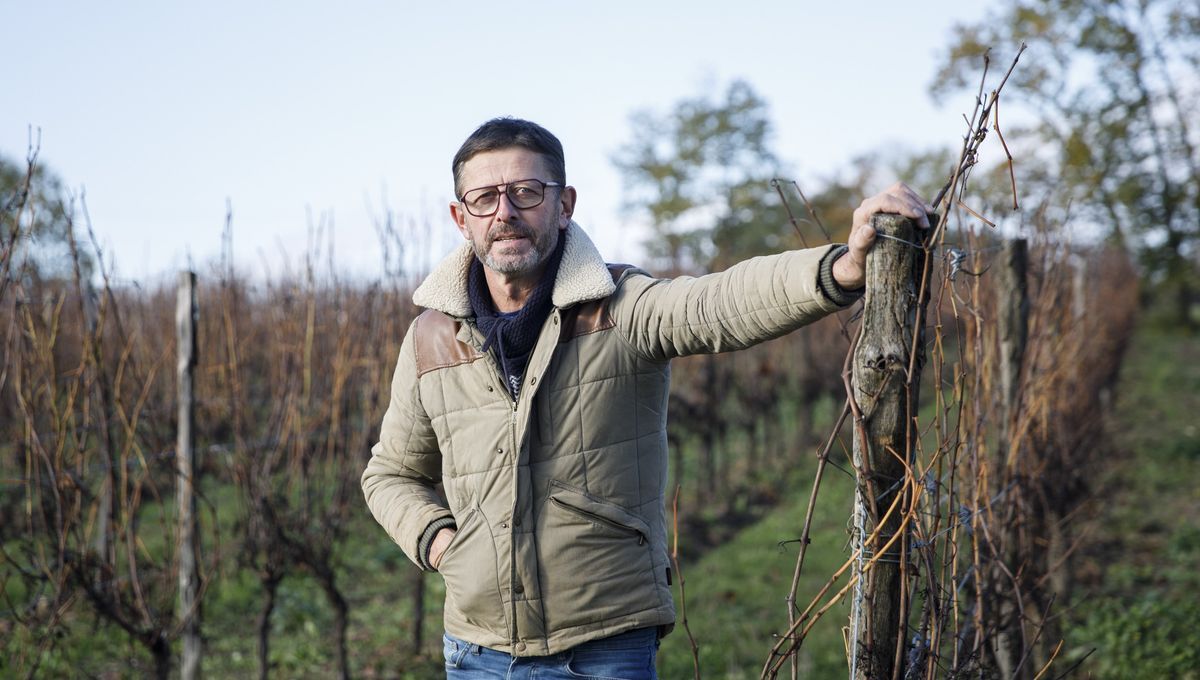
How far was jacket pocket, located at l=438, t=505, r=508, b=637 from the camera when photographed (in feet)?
7.17

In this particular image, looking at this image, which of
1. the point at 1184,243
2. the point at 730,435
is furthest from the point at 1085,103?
the point at 730,435

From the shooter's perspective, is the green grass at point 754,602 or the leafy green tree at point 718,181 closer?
the green grass at point 754,602

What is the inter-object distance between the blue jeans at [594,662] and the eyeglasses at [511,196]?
1.01 meters

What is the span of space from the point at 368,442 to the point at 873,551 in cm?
422

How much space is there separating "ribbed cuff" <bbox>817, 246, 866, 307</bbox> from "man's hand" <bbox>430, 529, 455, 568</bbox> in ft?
3.76

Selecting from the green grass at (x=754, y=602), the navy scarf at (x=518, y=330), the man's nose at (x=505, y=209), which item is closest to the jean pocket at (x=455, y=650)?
the navy scarf at (x=518, y=330)

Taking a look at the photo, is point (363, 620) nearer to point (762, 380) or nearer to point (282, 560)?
point (282, 560)

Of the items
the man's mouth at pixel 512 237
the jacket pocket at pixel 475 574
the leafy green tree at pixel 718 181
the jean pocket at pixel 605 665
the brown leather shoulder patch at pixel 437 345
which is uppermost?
the leafy green tree at pixel 718 181

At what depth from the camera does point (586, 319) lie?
2.19 m

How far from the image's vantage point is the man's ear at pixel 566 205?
7.75 ft

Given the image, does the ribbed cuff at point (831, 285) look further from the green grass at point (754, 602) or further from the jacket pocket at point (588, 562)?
the green grass at point (754, 602)

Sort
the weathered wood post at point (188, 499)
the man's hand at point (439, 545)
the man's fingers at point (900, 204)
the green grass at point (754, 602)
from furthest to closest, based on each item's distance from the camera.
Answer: the green grass at point (754, 602)
the weathered wood post at point (188, 499)
the man's hand at point (439, 545)
the man's fingers at point (900, 204)

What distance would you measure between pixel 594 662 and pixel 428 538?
0.53m

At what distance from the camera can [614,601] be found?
2.12 m
